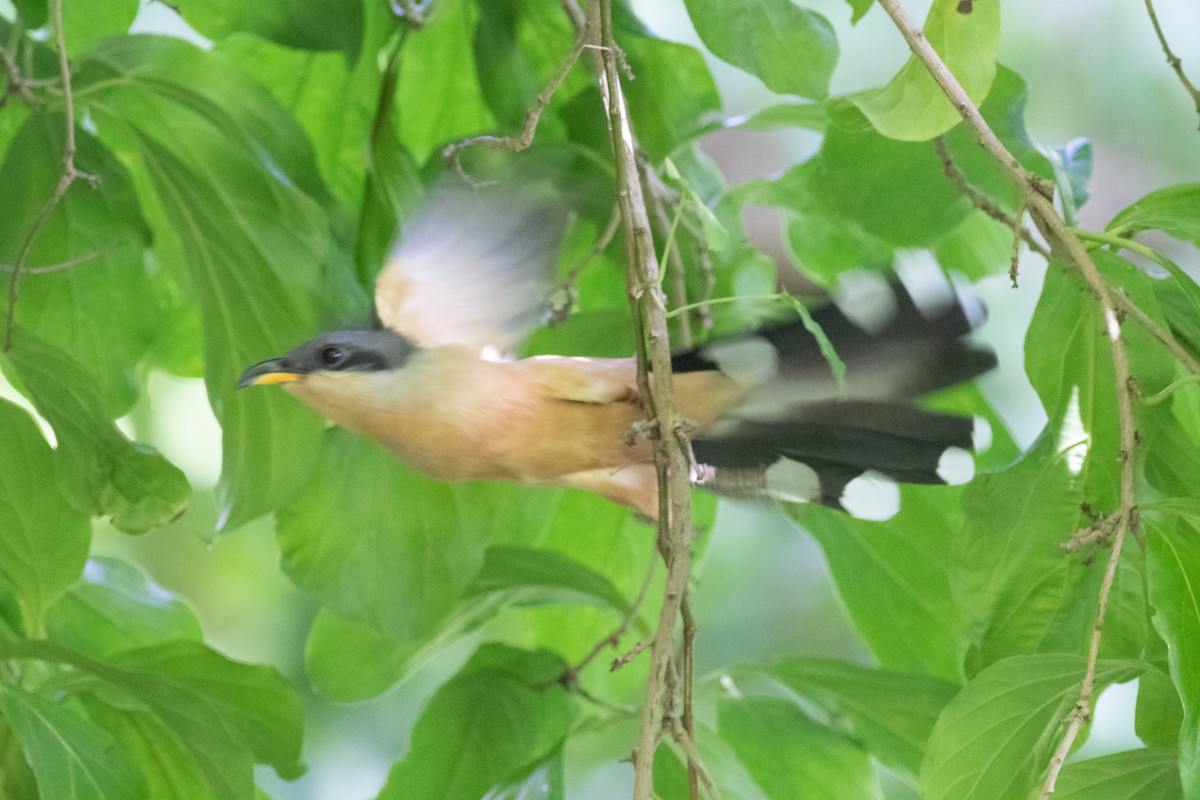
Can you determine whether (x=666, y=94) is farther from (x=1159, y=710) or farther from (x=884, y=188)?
(x=1159, y=710)

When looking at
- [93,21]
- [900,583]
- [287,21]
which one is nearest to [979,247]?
[900,583]

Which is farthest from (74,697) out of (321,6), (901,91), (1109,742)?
(1109,742)

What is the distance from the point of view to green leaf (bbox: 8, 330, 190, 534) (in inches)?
23.8

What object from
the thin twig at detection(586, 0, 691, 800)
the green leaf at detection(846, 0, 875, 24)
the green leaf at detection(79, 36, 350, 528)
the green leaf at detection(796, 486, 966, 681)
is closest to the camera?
the thin twig at detection(586, 0, 691, 800)

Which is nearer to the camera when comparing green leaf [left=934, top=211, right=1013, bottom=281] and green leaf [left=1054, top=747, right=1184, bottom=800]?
green leaf [left=1054, top=747, right=1184, bottom=800]

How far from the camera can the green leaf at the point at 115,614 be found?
75 centimetres

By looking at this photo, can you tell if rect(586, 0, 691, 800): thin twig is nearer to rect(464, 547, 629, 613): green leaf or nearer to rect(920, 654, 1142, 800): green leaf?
rect(920, 654, 1142, 800): green leaf

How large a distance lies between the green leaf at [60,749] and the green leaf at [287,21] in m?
0.34

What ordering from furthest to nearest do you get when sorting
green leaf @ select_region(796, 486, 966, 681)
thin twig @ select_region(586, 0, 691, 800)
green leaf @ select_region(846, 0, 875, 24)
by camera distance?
green leaf @ select_region(796, 486, 966, 681), green leaf @ select_region(846, 0, 875, 24), thin twig @ select_region(586, 0, 691, 800)

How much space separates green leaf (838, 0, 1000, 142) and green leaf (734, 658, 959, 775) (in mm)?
348

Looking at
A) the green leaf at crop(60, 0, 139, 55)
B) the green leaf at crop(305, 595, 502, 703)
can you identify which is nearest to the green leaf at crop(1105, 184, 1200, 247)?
the green leaf at crop(305, 595, 502, 703)

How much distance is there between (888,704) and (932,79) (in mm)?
374

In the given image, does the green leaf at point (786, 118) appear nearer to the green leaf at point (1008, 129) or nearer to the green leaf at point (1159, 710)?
the green leaf at point (1008, 129)

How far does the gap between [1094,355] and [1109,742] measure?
3.38 feet
